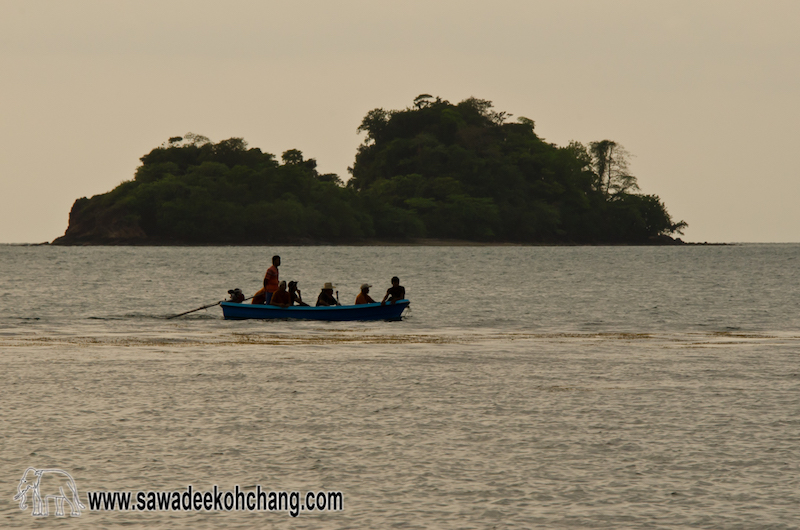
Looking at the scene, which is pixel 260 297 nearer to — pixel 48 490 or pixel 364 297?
pixel 364 297

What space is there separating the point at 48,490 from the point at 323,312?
22.6 m

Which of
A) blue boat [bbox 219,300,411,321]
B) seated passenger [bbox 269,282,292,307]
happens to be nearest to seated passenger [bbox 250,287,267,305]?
blue boat [bbox 219,300,411,321]

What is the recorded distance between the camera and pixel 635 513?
8.89 meters

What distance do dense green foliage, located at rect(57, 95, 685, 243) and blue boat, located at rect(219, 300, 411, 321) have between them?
151m

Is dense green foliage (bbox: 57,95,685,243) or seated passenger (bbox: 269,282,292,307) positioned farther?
dense green foliage (bbox: 57,95,685,243)

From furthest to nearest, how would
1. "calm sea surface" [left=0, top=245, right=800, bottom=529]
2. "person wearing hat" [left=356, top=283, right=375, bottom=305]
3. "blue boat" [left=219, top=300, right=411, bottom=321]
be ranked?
"person wearing hat" [left=356, top=283, right=375, bottom=305]
"blue boat" [left=219, top=300, right=411, bottom=321]
"calm sea surface" [left=0, top=245, right=800, bottom=529]

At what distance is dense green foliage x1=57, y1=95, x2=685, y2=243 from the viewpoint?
601 ft

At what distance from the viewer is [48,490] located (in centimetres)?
955

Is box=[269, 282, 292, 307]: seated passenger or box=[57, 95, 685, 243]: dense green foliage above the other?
box=[57, 95, 685, 243]: dense green foliage

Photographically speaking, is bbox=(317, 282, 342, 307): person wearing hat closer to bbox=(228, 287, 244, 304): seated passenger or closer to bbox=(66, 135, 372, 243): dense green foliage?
bbox=(228, 287, 244, 304): seated passenger

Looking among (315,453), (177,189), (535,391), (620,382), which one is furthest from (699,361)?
(177,189)

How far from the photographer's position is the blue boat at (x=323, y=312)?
3161 cm

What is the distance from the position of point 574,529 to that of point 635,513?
2.63 feet

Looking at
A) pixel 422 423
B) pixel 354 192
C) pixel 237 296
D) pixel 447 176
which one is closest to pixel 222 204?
pixel 354 192
